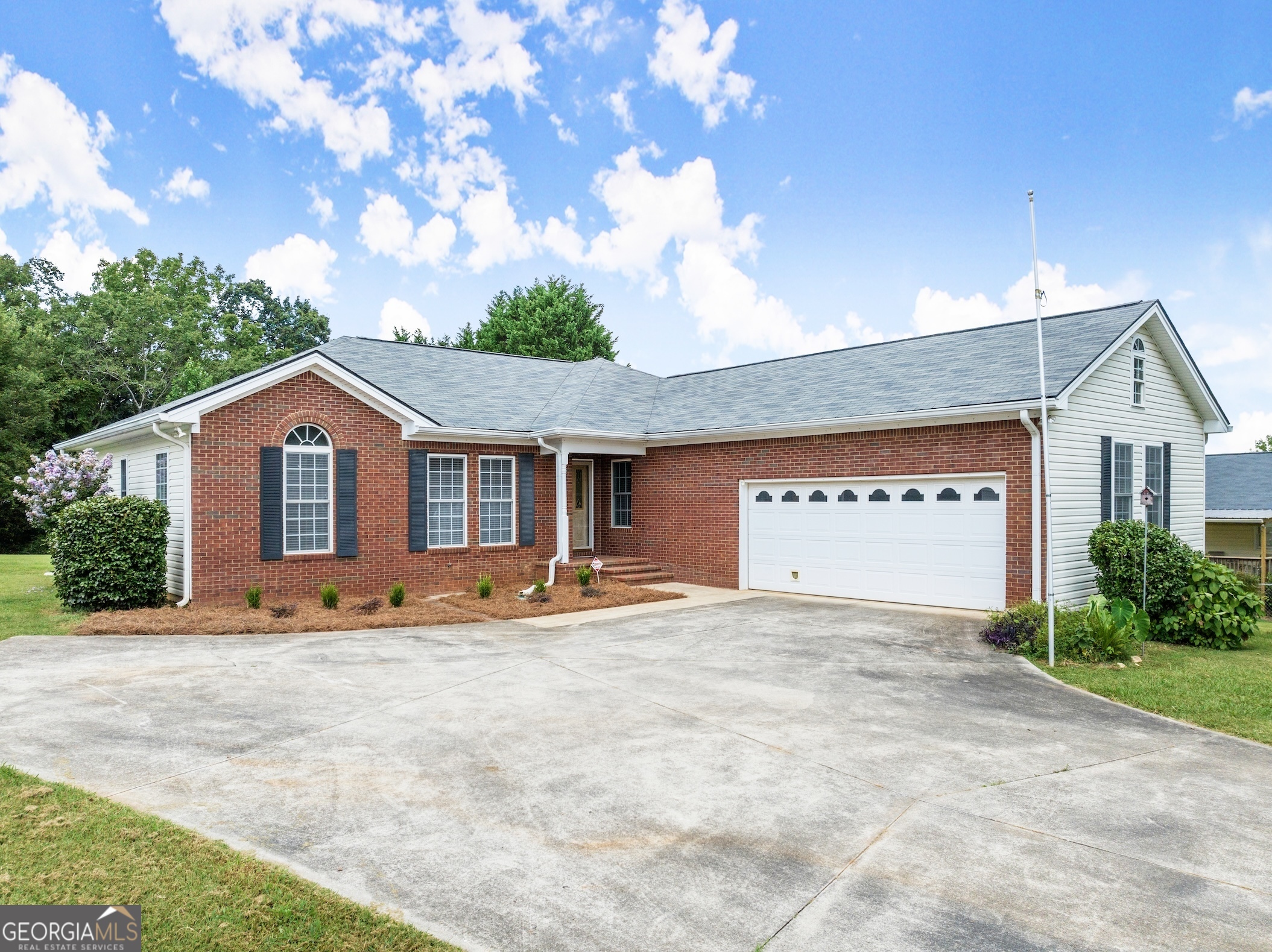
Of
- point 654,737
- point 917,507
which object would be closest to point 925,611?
point 917,507

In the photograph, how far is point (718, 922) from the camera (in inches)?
139

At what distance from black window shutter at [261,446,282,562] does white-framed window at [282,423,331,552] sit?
0.42ft

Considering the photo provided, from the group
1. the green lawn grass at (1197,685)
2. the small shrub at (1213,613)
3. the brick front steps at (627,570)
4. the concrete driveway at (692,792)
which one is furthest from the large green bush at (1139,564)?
the brick front steps at (627,570)

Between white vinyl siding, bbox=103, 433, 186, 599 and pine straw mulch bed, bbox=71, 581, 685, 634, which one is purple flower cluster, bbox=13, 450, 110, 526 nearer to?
white vinyl siding, bbox=103, 433, 186, 599

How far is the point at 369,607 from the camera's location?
12.9 meters

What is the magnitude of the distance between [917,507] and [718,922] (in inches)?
440

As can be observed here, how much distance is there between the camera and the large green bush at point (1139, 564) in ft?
38.2

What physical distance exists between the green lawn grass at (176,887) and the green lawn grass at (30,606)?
822cm

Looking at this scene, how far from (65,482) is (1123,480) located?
21095 mm

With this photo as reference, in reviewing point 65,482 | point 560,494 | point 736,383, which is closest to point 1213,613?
point 736,383

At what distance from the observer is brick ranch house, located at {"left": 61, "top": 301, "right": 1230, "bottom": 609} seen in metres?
12.7

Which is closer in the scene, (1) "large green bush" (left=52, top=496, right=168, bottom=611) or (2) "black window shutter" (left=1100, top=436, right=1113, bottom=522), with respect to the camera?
(1) "large green bush" (left=52, top=496, right=168, bottom=611)

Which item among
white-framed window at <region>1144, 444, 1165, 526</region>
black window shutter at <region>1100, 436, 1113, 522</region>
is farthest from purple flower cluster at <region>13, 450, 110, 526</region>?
white-framed window at <region>1144, 444, 1165, 526</region>

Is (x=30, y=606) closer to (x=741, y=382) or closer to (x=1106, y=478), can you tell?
(x=741, y=382)
